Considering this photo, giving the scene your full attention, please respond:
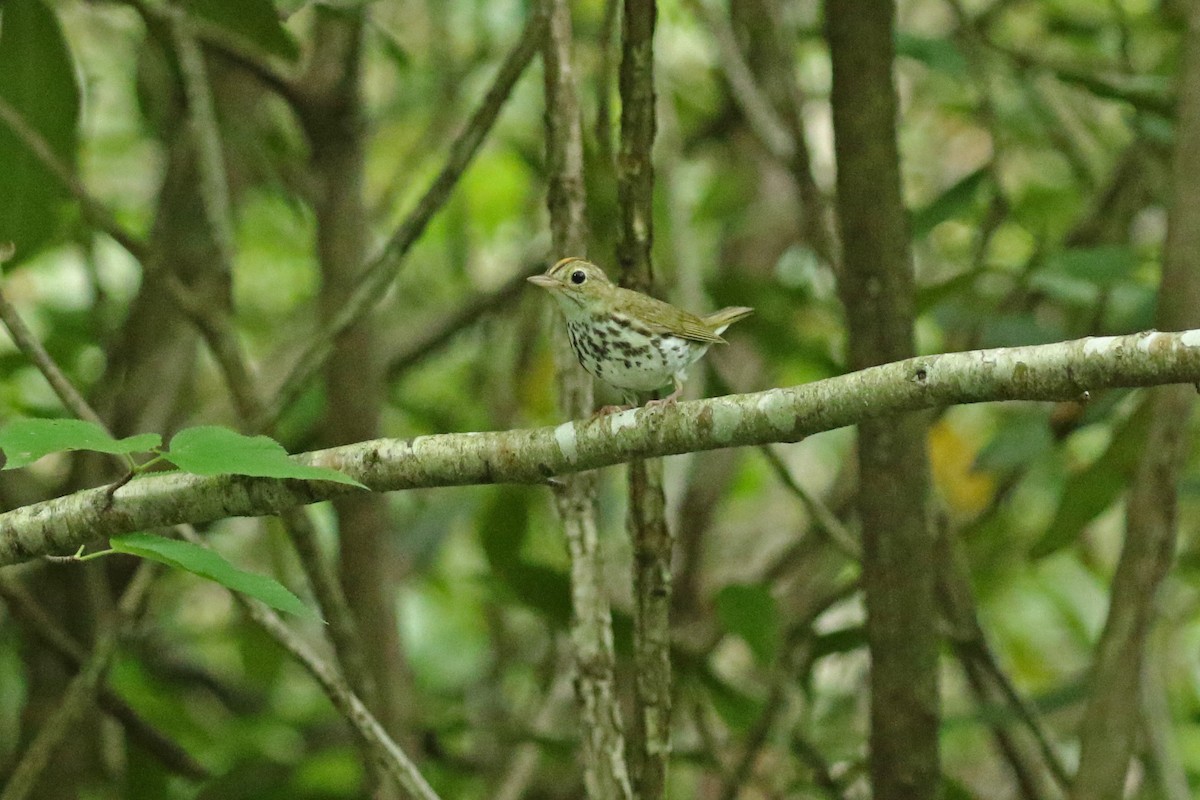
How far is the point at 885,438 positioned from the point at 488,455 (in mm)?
1092

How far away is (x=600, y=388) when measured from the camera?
4211 millimetres

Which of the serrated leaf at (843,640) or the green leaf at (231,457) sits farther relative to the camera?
the serrated leaf at (843,640)

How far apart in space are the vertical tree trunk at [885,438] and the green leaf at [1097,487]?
47 cm

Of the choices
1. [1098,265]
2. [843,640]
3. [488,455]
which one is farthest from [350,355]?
[488,455]

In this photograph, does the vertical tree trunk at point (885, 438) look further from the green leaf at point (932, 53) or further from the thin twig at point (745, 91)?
the thin twig at point (745, 91)

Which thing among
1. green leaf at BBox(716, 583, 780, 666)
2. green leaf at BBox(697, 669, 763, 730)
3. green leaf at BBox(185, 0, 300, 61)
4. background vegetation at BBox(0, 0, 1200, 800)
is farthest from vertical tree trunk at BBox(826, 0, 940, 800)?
green leaf at BBox(185, 0, 300, 61)

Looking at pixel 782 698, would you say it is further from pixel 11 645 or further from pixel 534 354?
pixel 11 645

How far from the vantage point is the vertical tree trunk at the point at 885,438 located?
2584 millimetres

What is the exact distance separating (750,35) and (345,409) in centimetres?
167

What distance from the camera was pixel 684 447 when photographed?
5.67 ft

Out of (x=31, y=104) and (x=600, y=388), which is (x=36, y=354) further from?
(x=600, y=388)

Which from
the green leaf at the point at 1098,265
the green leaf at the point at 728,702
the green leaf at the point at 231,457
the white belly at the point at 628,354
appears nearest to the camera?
the green leaf at the point at 231,457

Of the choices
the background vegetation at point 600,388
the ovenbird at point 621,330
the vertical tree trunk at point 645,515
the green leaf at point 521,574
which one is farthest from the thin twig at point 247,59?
the vertical tree trunk at point 645,515

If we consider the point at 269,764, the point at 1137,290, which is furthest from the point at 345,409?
the point at 1137,290
